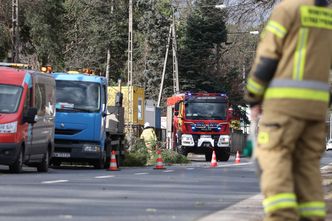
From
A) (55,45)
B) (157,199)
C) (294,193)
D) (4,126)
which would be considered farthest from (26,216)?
(55,45)

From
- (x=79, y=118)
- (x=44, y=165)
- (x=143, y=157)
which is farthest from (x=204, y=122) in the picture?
(x=44, y=165)

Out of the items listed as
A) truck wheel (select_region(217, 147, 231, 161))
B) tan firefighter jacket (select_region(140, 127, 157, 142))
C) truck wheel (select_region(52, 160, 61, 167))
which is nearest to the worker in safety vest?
tan firefighter jacket (select_region(140, 127, 157, 142))

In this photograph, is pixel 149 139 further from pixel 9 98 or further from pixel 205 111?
pixel 9 98

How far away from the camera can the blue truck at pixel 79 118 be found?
2702 cm

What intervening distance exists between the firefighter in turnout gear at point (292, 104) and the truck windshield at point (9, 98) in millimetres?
14727

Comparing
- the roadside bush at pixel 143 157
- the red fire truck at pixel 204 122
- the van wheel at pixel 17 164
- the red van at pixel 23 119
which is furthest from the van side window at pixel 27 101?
the red fire truck at pixel 204 122

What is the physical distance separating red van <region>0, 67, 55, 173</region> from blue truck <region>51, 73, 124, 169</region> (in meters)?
3.53

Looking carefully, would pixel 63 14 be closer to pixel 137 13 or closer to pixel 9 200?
pixel 137 13

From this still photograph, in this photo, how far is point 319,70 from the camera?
6.61m

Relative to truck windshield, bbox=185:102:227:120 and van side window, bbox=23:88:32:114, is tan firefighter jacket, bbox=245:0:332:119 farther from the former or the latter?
truck windshield, bbox=185:102:227:120

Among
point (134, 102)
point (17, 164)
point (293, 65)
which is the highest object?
point (134, 102)

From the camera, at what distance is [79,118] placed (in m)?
27.1

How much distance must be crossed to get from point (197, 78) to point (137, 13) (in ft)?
25.1

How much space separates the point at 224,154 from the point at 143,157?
1089cm
